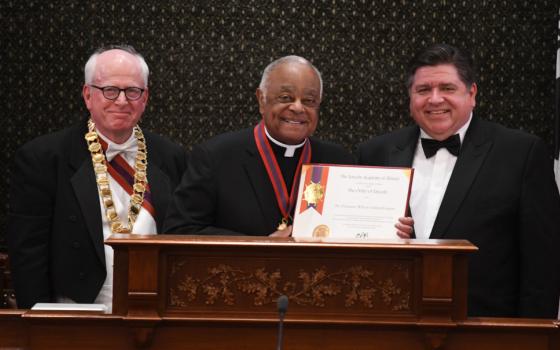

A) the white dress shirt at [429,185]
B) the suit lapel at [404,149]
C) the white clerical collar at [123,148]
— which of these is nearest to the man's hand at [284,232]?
the white dress shirt at [429,185]

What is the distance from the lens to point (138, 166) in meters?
3.47

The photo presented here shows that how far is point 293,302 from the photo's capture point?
231 cm

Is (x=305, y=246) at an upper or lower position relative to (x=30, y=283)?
upper

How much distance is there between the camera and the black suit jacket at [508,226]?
3082 mm

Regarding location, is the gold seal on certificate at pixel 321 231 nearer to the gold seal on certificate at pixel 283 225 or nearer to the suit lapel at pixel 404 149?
the gold seal on certificate at pixel 283 225

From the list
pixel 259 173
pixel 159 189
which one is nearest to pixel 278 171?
pixel 259 173

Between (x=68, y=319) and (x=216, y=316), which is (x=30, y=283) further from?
(x=216, y=316)

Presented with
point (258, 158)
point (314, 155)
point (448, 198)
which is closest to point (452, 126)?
point (448, 198)

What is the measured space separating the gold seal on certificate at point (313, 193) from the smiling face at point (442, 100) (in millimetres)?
732

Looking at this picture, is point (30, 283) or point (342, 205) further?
point (30, 283)

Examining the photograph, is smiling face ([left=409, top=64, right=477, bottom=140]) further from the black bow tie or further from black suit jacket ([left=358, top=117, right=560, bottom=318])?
black suit jacket ([left=358, top=117, right=560, bottom=318])

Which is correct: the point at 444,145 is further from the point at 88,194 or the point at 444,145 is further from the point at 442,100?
the point at 88,194

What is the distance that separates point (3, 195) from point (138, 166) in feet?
7.54

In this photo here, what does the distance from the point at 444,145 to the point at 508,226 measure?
389 millimetres
